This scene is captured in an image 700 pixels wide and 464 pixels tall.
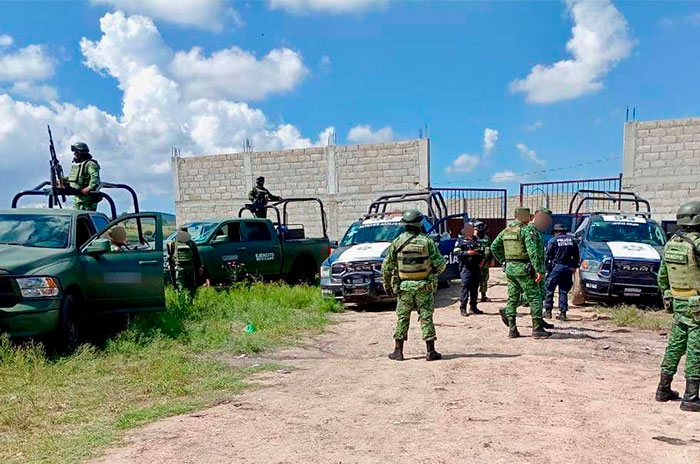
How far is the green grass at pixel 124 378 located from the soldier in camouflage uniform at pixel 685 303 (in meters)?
3.89

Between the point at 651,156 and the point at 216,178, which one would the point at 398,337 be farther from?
the point at 216,178

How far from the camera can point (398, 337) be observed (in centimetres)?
634

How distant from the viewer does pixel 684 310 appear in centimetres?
462

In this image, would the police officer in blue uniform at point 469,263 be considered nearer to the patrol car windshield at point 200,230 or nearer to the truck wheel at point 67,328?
the patrol car windshield at point 200,230

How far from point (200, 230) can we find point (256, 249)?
1197mm

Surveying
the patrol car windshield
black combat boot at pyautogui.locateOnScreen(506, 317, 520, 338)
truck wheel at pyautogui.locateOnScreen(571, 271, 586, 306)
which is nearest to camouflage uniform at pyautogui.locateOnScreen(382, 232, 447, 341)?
black combat boot at pyautogui.locateOnScreen(506, 317, 520, 338)

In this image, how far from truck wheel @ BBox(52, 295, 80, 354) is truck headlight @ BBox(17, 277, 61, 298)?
208mm

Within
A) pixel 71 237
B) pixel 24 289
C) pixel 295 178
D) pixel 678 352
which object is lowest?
pixel 678 352

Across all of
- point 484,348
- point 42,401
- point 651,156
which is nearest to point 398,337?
point 484,348

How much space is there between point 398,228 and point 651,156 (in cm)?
904

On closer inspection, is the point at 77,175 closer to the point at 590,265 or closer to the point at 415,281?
the point at 415,281

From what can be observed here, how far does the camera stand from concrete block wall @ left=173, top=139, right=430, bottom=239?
1784cm

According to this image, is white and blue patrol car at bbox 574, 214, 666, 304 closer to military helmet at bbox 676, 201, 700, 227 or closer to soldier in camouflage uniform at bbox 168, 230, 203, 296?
military helmet at bbox 676, 201, 700, 227

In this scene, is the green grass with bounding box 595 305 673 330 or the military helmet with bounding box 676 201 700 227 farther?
the green grass with bounding box 595 305 673 330
